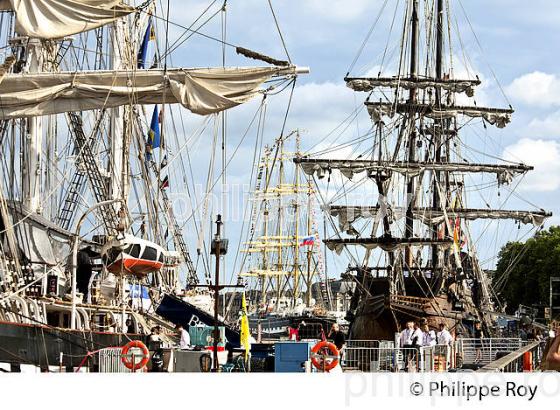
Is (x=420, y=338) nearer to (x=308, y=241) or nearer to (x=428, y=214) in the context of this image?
(x=428, y=214)

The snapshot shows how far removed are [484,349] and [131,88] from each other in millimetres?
12867

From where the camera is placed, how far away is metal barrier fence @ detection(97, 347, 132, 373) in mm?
20038

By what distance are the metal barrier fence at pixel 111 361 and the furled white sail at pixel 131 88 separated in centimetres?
1124

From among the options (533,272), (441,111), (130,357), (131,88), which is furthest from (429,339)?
(533,272)

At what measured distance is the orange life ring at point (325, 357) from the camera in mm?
18016

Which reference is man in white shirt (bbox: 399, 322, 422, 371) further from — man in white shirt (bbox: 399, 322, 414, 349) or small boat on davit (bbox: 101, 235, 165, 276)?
small boat on davit (bbox: 101, 235, 165, 276)

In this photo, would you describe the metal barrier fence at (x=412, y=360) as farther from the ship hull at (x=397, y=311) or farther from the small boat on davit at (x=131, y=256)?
the ship hull at (x=397, y=311)

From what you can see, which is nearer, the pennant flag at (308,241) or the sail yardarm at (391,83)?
the sail yardarm at (391,83)

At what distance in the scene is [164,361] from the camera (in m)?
20.9

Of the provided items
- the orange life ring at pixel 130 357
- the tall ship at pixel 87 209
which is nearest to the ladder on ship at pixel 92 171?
the tall ship at pixel 87 209

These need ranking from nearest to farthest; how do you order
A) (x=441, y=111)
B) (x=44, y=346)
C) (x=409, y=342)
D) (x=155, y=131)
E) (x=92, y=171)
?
(x=44, y=346), (x=409, y=342), (x=92, y=171), (x=155, y=131), (x=441, y=111)

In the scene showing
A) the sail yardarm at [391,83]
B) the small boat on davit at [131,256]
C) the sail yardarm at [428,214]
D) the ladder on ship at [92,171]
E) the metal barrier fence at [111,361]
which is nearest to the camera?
the metal barrier fence at [111,361]

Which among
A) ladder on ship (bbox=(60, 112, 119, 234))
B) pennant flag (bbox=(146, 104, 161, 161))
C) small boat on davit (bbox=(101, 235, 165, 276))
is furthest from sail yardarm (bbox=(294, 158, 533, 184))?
small boat on davit (bbox=(101, 235, 165, 276))

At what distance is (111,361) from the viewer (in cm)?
2095
